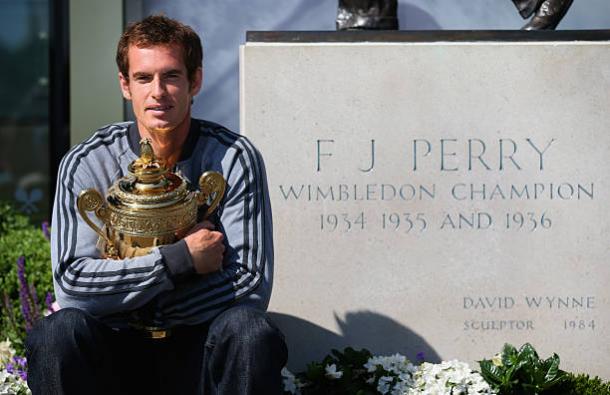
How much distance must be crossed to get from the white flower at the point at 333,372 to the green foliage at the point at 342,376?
2 cm

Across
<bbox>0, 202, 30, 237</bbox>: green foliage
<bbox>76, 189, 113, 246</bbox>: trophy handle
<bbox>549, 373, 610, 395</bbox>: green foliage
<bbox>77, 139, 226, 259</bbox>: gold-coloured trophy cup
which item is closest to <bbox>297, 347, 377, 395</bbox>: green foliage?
<bbox>549, 373, 610, 395</bbox>: green foliage

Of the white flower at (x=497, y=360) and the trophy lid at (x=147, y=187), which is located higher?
the trophy lid at (x=147, y=187)

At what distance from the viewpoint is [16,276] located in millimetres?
4520

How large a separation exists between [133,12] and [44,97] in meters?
0.70

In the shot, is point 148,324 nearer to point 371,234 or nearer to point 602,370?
point 371,234

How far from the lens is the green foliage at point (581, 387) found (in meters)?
3.52

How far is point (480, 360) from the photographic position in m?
3.68

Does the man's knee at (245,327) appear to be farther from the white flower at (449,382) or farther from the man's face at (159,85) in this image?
the white flower at (449,382)

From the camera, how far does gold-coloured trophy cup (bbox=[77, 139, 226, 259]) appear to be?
2734 mm

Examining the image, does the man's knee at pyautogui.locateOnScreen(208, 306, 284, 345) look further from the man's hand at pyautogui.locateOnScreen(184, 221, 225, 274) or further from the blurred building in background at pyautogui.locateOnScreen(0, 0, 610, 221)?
the blurred building in background at pyautogui.locateOnScreen(0, 0, 610, 221)

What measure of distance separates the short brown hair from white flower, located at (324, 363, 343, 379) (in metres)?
1.03

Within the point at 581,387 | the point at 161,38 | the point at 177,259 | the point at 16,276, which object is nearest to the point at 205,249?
the point at 177,259

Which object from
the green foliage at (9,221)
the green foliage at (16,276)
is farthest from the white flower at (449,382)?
the green foliage at (9,221)

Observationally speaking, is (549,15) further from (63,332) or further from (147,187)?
(63,332)
